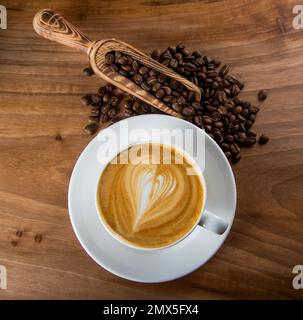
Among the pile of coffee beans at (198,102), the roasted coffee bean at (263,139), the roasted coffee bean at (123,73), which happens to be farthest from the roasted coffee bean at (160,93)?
the roasted coffee bean at (263,139)

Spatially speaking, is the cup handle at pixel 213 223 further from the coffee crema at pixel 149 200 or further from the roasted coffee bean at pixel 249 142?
the roasted coffee bean at pixel 249 142

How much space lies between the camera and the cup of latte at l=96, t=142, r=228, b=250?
4.12 feet

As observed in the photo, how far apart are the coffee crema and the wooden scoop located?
8.8 inches

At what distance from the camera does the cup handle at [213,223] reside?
1.21 meters

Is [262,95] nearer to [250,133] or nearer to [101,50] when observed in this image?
[250,133]

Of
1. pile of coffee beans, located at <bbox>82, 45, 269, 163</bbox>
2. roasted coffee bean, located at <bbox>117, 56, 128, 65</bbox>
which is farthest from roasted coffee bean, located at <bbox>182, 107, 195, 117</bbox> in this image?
roasted coffee bean, located at <bbox>117, 56, 128, 65</bbox>

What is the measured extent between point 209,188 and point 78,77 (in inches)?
20.2

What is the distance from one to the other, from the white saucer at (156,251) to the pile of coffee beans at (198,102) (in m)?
0.13

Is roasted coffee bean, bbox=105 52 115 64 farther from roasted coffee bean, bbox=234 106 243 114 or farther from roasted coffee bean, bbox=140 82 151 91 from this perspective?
roasted coffee bean, bbox=234 106 243 114

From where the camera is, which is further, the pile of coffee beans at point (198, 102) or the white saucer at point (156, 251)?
the pile of coffee beans at point (198, 102)

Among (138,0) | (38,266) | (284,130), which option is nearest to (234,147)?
(284,130)

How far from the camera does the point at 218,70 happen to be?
4.85 ft

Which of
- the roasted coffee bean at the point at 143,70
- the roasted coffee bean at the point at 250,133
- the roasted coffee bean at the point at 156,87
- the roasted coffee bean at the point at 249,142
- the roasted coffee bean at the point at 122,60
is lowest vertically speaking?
the roasted coffee bean at the point at 249,142

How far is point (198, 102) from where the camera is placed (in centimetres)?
146
